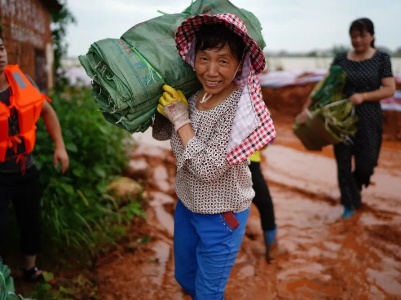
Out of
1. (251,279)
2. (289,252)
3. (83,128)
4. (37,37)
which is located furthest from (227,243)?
(37,37)

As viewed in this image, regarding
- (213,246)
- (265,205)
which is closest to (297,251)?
(265,205)

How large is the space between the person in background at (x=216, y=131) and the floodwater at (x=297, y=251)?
1081mm

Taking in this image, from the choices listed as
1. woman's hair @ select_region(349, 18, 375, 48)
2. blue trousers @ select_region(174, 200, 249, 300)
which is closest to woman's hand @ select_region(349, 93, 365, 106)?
woman's hair @ select_region(349, 18, 375, 48)

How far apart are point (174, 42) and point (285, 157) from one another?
15.6 ft

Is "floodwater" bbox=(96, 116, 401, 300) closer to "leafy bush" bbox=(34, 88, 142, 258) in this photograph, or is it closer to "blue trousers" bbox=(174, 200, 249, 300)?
"leafy bush" bbox=(34, 88, 142, 258)

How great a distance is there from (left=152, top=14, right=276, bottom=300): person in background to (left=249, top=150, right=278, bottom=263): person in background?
90 centimetres

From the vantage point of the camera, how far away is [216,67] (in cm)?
166

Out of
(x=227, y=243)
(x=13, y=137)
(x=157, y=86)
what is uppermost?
(x=157, y=86)

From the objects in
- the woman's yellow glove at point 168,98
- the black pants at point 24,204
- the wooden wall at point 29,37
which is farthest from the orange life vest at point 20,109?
the wooden wall at point 29,37

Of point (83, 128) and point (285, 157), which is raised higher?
point (83, 128)

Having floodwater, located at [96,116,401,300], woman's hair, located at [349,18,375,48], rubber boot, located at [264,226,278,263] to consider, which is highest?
woman's hair, located at [349,18,375,48]

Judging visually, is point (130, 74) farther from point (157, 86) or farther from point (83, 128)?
point (83, 128)

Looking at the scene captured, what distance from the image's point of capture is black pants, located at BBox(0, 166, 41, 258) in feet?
7.90

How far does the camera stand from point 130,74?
1.69m
